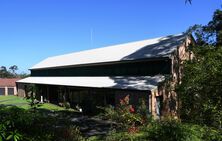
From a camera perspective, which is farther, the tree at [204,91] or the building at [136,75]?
the building at [136,75]

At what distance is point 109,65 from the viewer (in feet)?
109

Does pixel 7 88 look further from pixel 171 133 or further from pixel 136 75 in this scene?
pixel 171 133

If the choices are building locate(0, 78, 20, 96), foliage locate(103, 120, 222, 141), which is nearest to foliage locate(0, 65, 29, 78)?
building locate(0, 78, 20, 96)

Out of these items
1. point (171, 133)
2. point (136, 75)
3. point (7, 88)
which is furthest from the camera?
point (7, 88)

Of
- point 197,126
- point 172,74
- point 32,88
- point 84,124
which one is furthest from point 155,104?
point 32,88

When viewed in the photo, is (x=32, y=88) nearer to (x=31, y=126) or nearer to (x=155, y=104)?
(x=31, y=126)

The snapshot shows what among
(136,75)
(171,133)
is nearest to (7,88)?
(136,75)

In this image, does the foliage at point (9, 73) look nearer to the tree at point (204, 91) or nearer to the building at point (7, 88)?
the building at point (7, 88)

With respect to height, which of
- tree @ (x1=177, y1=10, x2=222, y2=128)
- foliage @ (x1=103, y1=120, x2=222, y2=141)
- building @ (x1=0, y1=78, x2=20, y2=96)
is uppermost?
tree @ (x1=177, y1=10, x2=222, y2=128)

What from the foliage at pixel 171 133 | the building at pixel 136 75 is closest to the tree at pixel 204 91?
the foliage at pixel 171 133

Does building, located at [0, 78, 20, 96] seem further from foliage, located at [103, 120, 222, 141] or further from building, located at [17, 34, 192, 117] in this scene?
foliage, located at [103, 120, 222, 141]

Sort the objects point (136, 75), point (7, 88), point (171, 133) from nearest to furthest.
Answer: point (171, 133) < point (136, 75) < point (7, 88)

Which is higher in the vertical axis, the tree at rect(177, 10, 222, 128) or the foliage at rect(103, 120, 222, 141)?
the tree at rect(177, 10, 222, 128)

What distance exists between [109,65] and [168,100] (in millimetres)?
10181
